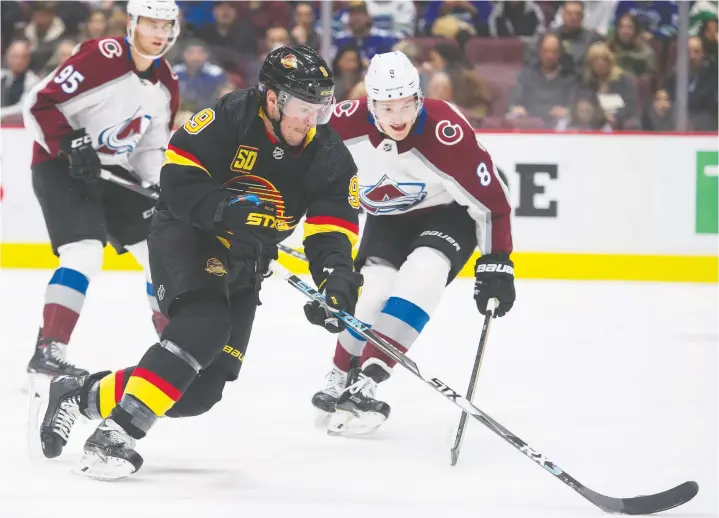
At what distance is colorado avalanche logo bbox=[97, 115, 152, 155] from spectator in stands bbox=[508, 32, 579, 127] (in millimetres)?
2720

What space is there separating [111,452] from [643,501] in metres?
1.20

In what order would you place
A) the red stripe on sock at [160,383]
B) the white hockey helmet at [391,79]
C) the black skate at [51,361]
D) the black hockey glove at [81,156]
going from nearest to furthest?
the red stripe on sock at [160,383]
the white hockey helmet at [391,79]
the black skate at [51,361]
the black hockey glove at [81,156]

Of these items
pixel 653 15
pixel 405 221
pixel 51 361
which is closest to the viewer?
pixel 405 221

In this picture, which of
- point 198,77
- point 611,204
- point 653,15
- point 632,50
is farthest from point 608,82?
point 198,77

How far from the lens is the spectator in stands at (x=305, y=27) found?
6730mm

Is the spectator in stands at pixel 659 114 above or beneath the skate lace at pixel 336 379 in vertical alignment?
above

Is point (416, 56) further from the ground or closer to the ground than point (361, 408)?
further from the ground

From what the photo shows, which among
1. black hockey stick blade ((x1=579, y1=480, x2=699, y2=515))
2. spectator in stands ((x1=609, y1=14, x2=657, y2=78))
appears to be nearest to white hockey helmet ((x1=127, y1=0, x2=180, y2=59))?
black hockey stick blade ((x1=579, y1=480, x2=699, y2=515))

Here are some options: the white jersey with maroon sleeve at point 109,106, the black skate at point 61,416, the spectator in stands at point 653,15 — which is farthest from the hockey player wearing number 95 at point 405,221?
the spectator in stands at point 653,15

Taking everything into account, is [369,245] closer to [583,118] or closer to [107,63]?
[107,63]

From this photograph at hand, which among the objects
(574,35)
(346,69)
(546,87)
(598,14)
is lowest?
(546,87)

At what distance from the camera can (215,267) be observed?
285 centimetres

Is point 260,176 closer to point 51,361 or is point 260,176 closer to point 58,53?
point 51,361

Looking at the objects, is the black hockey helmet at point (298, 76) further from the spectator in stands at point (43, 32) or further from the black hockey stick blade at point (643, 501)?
the spectator in stands at point (43, 32)
